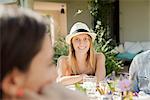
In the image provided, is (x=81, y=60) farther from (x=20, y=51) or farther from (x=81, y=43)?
(x=20, y=51)

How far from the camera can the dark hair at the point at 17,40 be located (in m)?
0.38

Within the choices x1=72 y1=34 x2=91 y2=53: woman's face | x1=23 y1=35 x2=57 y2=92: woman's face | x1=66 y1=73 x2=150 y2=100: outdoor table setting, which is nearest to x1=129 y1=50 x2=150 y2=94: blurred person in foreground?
x1=66 y1=73 x2=150 y2=100: outdoor table setting

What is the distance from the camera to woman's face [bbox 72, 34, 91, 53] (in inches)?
117

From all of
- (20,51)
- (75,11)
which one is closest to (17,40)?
(20,51)

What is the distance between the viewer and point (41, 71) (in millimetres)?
407

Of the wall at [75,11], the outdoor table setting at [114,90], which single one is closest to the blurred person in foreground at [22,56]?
the outdoor table setting at [114,90]

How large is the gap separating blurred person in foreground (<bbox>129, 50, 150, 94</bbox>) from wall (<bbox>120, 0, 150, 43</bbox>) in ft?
20.5

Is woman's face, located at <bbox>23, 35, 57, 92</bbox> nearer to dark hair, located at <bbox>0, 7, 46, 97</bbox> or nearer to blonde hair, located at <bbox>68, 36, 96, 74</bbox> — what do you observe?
dark hair, located at <bbox>0, 7, 46, 97</bbox>

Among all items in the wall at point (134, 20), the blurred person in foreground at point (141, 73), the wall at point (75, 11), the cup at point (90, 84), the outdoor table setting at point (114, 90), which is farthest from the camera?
the wall at point (75, 11)

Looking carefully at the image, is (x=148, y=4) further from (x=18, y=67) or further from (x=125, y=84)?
(x=18, y=67)

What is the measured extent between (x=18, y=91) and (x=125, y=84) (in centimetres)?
Result: 171

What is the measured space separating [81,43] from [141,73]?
72cm

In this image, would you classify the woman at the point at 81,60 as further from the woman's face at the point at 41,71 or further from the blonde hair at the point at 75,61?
the woman's face at the point at 41,71

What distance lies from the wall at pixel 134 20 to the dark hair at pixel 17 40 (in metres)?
8.36
